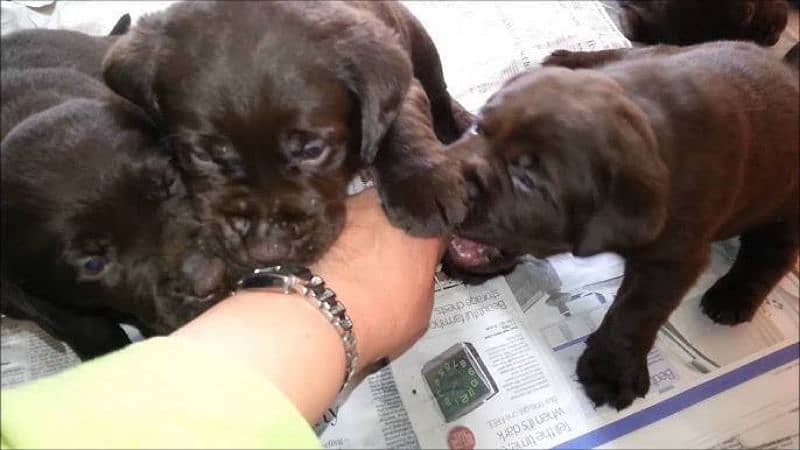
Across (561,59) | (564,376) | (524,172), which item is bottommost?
(564,376)

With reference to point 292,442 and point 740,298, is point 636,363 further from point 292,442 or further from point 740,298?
point 292,442

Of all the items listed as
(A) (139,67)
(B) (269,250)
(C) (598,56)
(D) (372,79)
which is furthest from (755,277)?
(A) (139,67)

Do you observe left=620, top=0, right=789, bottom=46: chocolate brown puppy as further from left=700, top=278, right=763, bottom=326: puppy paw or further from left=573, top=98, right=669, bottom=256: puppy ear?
left=573, top=98, right=669, bottom=256: puppy ear

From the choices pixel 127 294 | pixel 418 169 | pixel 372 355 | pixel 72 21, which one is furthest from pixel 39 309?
pixel 72 21

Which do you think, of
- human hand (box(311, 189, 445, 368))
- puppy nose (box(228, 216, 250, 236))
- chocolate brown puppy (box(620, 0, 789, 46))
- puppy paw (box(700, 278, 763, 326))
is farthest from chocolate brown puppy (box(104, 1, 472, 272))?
chocolate brown puppy (box(620, 0, 789, 46))

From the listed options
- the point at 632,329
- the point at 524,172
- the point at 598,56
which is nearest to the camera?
the point at 524,172

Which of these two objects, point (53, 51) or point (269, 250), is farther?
point (53, 51)

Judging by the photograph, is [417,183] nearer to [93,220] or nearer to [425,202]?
[425,202]
